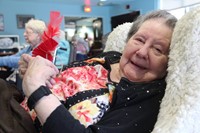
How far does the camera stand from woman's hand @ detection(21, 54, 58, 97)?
0.72m

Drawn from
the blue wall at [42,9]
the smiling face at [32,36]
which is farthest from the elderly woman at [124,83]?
the blue wall at [42,9]

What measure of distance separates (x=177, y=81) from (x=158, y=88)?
14cm

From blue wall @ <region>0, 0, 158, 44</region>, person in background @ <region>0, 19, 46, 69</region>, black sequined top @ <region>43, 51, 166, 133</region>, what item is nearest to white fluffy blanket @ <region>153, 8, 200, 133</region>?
Answer: black sequined top @ <region>43, 51, 166, 133</region>

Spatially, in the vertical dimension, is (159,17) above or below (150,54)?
above

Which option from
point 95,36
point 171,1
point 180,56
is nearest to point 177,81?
point 180,56

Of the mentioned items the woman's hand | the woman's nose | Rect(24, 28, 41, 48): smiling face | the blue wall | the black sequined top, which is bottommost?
the black sequined top

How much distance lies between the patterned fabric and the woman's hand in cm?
7

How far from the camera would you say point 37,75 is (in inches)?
29.3

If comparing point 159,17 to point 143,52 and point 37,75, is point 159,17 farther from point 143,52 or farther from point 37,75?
point 37,75

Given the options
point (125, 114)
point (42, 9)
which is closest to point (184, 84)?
point (125, 114)

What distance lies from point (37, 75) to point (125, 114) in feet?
1.04

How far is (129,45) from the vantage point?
3.16ft

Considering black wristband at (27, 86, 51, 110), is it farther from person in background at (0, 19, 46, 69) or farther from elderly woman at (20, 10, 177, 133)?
person in background at (0, 19, 46, 69)

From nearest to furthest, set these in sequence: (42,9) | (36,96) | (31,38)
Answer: (36,96), (31,38), (42,9)
